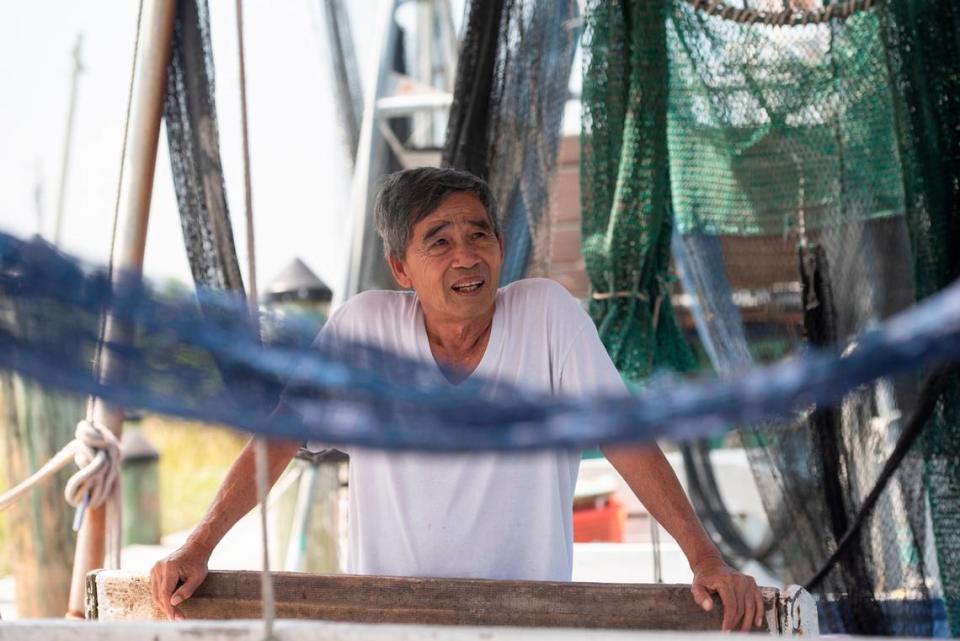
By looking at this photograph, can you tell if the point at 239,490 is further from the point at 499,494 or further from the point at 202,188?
the point at 202,188

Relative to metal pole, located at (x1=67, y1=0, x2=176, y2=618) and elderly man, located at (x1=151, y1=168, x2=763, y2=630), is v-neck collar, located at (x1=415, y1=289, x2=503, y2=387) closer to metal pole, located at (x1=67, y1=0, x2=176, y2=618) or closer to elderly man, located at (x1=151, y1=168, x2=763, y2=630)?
elderly man, located at (x1=151, y1=168, x2=763, y2=630)

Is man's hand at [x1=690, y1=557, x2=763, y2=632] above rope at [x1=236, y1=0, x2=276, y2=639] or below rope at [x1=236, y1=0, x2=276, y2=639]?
below

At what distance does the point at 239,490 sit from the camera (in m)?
2.26

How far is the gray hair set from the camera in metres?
2.40

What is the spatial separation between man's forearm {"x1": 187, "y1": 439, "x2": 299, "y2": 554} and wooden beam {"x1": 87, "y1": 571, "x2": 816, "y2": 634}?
0.43 ft

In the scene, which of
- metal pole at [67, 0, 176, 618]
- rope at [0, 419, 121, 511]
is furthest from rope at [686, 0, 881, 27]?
rope at [0, 419, 121, 511]

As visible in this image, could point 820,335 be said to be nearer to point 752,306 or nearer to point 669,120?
point 752,306

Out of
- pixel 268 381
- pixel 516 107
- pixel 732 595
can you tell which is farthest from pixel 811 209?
pixel 268 381

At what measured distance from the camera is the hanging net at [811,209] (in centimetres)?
296

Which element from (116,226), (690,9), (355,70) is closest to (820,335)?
(690,9)

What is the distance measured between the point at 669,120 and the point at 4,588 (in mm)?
5026

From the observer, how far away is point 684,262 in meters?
3.57

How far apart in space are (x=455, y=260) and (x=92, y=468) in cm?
112

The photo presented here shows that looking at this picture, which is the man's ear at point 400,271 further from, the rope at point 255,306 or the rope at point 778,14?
the rope at point 778,14
